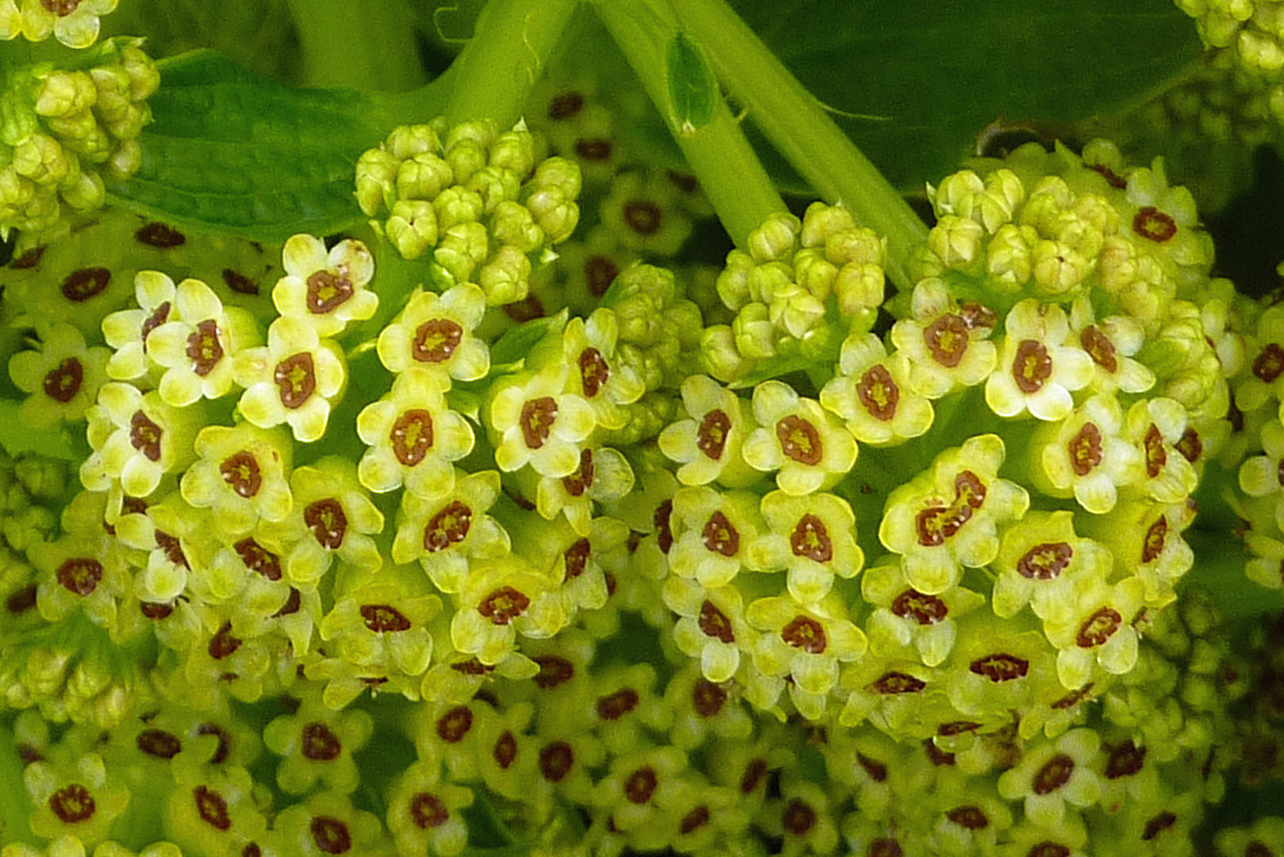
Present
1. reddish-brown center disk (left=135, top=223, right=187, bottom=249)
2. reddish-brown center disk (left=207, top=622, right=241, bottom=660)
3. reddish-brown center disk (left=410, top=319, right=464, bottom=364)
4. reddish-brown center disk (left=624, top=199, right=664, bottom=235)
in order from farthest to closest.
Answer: reddish-brown center disk (left=624, top=199, right=664, bottom=235) → reddish-brown center disk (left=135, top=223, right=187, bottom=249) → reddish-brown center disk (left=207, top=622, right=241, bottom=660) → reddish-brown center disk (left=410, top=319, right=464, bottom=364)

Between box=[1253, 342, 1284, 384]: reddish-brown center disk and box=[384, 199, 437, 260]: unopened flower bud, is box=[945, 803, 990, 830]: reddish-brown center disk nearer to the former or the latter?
box=[1253, 342, 1284, 384]: reddish-brown center disk

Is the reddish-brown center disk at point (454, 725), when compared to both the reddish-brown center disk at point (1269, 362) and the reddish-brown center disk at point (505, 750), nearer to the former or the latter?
the reddish-brown center disk at point (505, 750)

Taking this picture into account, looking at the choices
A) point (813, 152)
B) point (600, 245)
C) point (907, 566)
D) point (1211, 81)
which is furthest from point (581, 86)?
point (907, 566)

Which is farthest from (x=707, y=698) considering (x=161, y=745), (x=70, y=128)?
(x=70, y=128)

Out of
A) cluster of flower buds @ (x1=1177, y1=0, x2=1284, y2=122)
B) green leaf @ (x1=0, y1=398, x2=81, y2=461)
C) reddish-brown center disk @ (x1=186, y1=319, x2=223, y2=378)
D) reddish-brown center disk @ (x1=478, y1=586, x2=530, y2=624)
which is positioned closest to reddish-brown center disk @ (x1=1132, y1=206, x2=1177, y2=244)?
cluster of flower buds @ (x1=1177, y1=0, x2=1284, y2=122)

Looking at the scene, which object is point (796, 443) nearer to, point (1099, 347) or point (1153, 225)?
point (1099, 347)

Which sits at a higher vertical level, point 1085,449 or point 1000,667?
point 1085,449

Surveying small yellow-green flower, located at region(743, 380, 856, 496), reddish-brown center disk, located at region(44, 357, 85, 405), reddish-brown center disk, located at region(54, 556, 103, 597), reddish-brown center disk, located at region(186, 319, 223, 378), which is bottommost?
reddish-brown center disk, located at region(54, 556, 103, 597)
